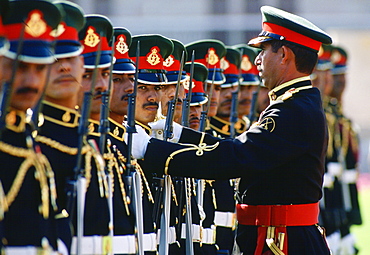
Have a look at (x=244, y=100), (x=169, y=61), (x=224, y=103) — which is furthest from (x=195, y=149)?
(x=244, y=100)

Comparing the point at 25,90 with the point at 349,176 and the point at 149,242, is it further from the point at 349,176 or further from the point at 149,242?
the point at 349,176

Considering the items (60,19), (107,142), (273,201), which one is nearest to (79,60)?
(60,19)

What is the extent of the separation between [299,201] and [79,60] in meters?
1.79

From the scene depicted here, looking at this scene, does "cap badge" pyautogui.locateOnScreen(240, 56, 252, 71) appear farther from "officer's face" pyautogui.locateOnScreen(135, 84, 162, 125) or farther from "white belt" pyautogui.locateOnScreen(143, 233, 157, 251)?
"white belt" pyautogui.locateOnScreen(143, 233, 157, 251)

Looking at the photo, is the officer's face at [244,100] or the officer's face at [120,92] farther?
the officer's face at [244,100]

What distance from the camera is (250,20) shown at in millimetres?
23578

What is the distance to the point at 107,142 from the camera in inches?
155

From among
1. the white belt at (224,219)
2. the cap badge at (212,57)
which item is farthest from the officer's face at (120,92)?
the cap badge at (212,57)

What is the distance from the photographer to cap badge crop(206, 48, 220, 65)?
6.82m

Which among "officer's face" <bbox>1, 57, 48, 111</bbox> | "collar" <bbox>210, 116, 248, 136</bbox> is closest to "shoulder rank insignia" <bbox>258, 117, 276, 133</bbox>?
"officer's face" <bbox>1, 57, 48, 111</bbox>

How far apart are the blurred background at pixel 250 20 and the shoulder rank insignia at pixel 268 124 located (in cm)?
1831

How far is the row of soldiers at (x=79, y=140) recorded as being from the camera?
3119mm

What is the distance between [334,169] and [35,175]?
7.67m

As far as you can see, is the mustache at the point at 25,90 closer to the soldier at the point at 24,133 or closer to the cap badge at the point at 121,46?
the soldier at the point at 24,133
